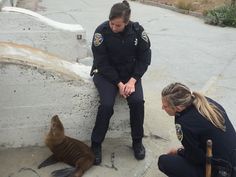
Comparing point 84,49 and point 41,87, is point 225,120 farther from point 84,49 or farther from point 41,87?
point 84,49

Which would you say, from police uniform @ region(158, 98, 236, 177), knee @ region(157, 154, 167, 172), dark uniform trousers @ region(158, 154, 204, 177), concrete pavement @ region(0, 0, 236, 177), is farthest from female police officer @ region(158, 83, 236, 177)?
concrete pavement @ region(0, 0, 236, 177)

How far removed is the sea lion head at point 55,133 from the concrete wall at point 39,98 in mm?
214

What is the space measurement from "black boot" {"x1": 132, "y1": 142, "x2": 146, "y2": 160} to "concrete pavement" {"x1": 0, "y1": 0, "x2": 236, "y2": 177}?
0.19ft

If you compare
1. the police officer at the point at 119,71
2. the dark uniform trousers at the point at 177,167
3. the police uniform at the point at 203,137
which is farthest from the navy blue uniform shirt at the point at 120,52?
the police uniform at the point at 203,137

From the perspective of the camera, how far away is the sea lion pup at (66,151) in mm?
4488

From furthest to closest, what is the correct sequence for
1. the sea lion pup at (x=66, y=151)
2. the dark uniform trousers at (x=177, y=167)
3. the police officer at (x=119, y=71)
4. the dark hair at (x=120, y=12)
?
the police officer at (x=119, y=71), the sea lion pup at (x=66, y=151), the dark hair at (x=120, y=12), the dark uniform trousers at (x=177, y=167)

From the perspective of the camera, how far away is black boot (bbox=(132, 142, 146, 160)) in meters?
4.76

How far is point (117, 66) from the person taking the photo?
478cm

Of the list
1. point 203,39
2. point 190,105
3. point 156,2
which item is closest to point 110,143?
point 190,105

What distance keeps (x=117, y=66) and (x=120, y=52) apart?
0.15 meters

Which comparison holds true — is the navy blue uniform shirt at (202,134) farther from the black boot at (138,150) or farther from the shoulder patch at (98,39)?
the shoulder patch at (98,39)

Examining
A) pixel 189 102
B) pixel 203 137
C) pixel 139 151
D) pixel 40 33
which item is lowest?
pixel 139 151

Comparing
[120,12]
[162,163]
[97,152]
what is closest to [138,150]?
[97,152]

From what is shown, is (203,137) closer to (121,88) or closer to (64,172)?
(121,88)
